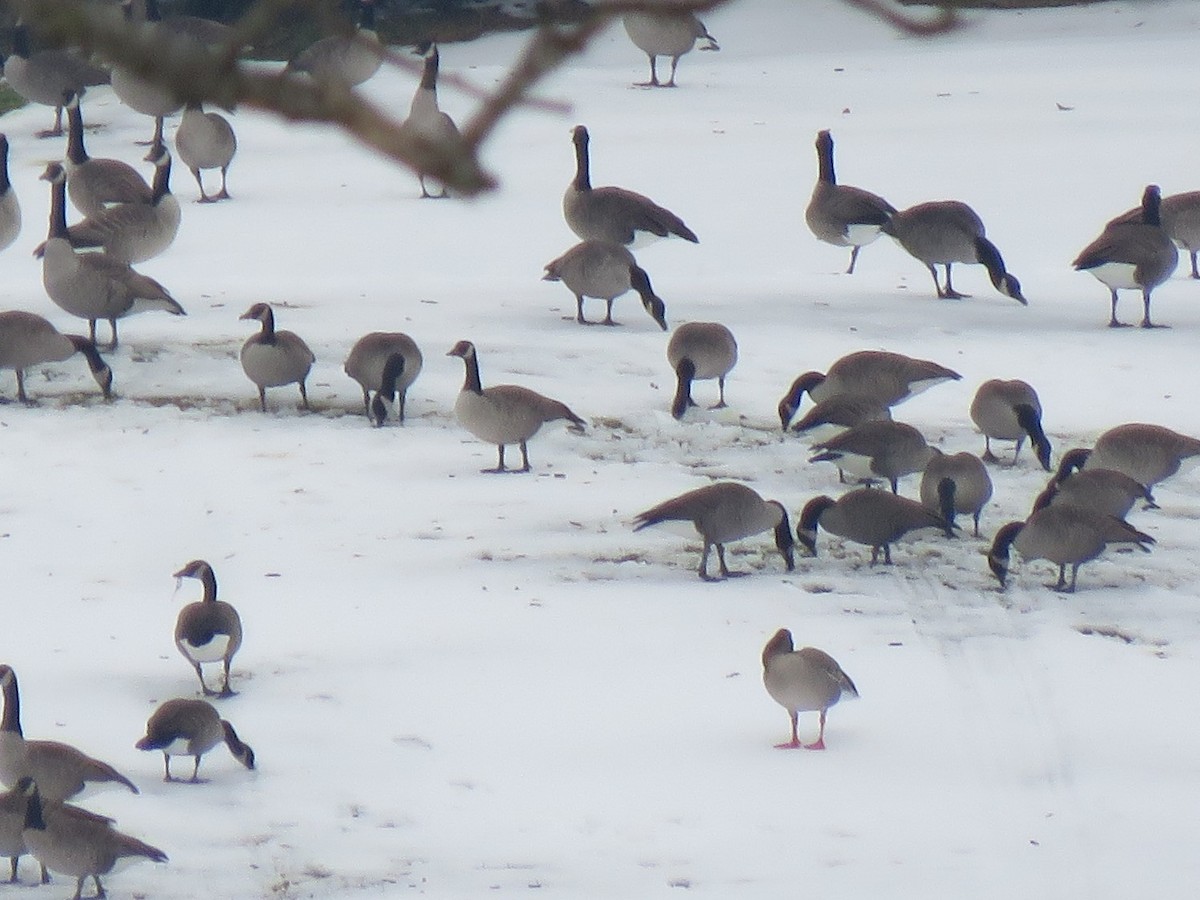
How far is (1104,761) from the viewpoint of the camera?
762 cm

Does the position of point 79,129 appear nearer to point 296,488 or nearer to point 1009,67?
point 296,488

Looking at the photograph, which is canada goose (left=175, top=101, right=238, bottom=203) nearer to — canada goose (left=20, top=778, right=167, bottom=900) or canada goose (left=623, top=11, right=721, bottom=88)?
canada goose (left=623, top=11, right=721, bottom=88)

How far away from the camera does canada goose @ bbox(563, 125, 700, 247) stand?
47.3 feet

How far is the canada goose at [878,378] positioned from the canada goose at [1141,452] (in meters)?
1.16

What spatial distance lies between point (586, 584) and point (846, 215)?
586cm

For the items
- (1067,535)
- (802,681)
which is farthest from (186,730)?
(1067,535)

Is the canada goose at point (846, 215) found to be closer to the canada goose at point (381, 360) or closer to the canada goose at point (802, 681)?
the canada goose at point (381, 360)

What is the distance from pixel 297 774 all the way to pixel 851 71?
1616cm

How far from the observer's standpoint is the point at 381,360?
11359 millimetres

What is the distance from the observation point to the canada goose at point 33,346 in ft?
38.0

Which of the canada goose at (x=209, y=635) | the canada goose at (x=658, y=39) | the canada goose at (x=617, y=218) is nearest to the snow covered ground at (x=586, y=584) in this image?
the canada goose at (x=209, y=635)

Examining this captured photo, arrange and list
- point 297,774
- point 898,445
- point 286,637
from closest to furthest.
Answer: point 297,774
point 286,637
point 898,445

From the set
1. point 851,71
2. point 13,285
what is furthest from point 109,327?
point 851,71

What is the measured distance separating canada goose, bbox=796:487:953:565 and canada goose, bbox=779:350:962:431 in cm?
160
